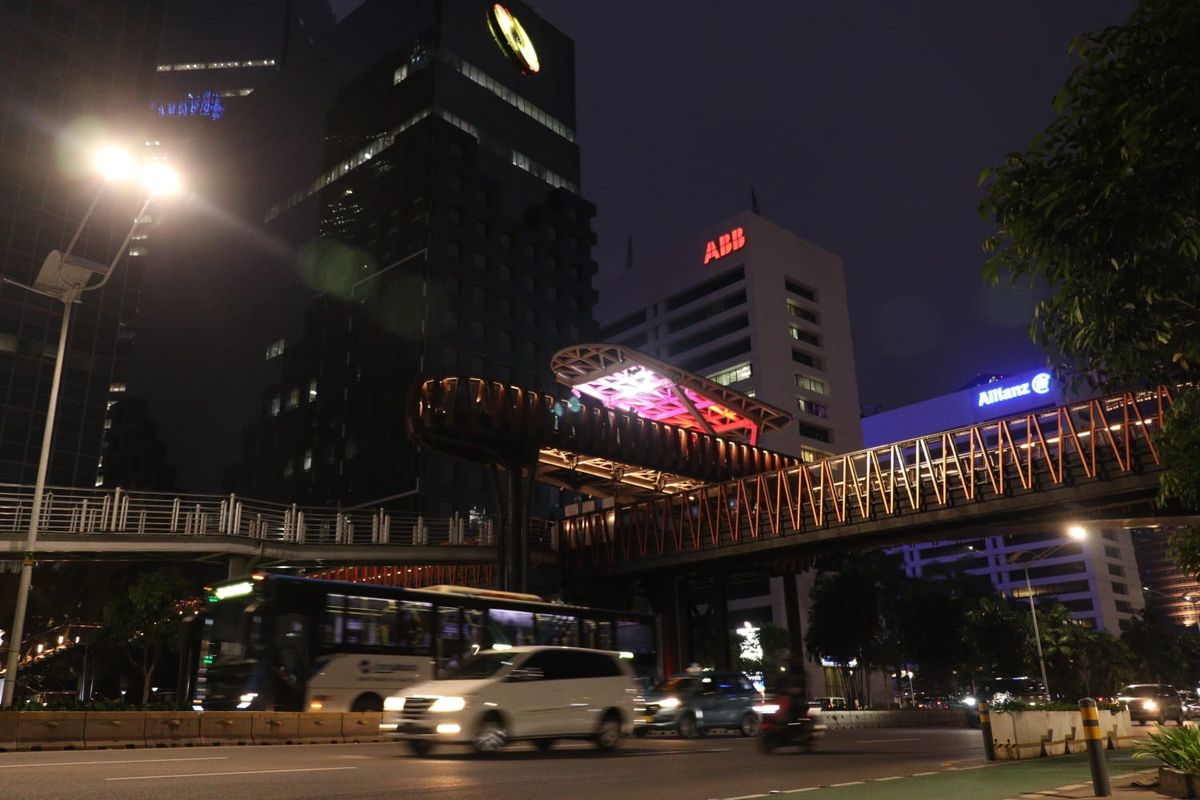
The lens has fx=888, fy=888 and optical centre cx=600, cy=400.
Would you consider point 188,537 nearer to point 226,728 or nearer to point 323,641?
point 323,641

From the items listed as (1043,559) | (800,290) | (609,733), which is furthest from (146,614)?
(1043,559)

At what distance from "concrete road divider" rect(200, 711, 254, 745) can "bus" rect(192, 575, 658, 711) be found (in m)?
2.37

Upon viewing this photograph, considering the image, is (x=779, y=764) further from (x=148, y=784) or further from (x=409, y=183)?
(x=409, y=183)

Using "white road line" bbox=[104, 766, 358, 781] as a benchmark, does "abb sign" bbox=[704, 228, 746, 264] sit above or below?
above

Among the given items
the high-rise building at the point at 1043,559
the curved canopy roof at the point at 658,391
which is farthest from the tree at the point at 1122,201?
the high-rise building at the point at 1043,559

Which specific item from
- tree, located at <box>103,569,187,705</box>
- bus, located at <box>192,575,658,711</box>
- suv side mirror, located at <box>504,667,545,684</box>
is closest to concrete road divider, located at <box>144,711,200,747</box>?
bus, located at <box>192,575,658,711</box>

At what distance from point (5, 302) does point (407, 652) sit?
A: 6655 centimetres

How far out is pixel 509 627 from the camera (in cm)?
2727

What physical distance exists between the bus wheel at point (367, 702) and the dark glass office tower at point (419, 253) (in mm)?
52791

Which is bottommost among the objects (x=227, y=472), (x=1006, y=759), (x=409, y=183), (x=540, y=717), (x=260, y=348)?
(x=1006, y=759)

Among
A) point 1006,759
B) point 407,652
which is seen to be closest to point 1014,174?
point 1006,759

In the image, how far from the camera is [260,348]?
105m

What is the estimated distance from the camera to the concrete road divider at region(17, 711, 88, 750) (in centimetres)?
1627

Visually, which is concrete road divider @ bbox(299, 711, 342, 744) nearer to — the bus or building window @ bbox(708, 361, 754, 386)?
the bus
